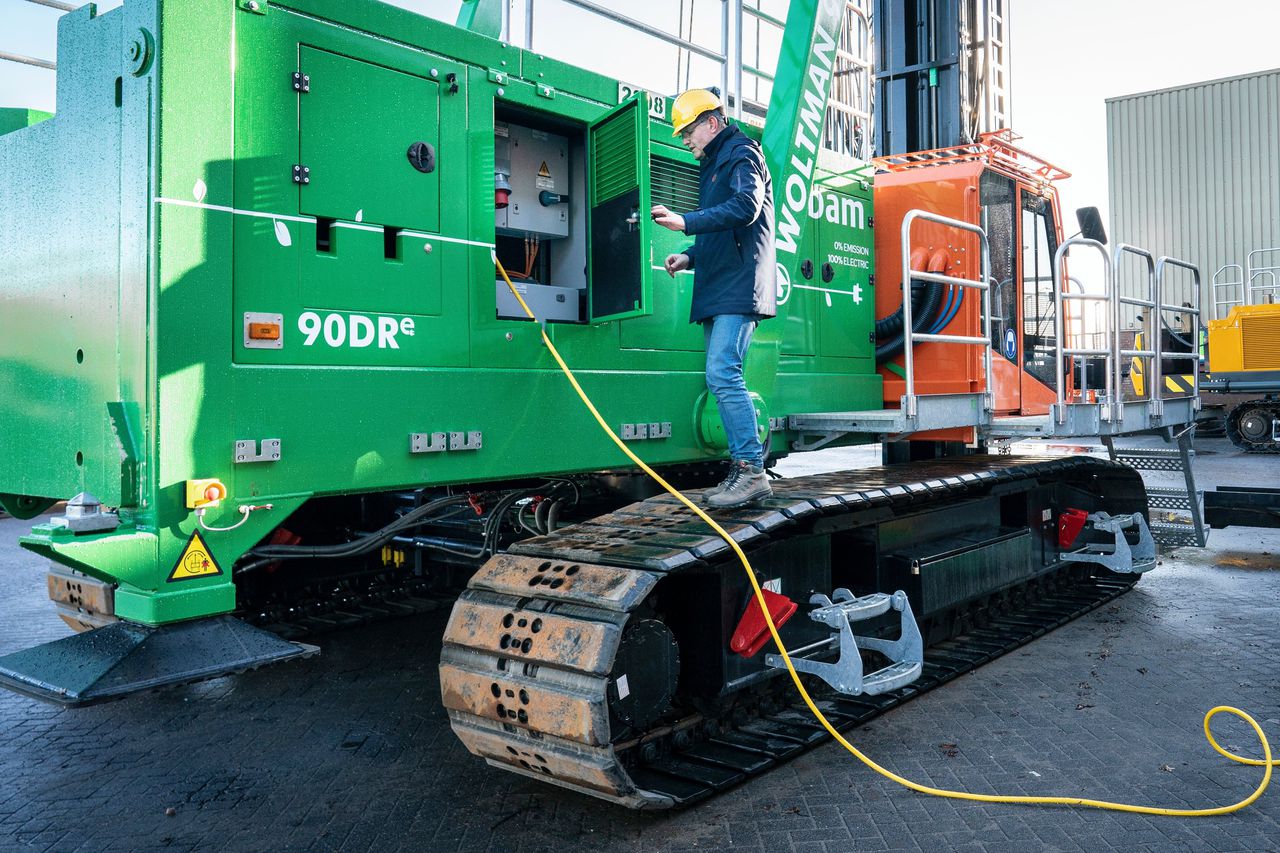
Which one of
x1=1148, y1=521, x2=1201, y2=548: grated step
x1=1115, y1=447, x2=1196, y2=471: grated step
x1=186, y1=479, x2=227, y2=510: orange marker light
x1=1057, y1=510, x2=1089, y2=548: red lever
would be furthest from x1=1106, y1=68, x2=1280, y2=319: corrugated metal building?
x1=186, y1=479, x2=227, y2=510: orange marker light

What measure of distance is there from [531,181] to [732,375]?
142 centimetres

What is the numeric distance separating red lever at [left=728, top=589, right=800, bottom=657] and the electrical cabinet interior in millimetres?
1713

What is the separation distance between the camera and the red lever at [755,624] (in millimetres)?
4180

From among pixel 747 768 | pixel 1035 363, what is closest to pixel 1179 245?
pixel 1035 363

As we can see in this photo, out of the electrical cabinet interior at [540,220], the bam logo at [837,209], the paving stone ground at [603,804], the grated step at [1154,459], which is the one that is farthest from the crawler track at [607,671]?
the grated step at [1154,459]

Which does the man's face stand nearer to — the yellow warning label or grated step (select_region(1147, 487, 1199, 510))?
the yellow warning label

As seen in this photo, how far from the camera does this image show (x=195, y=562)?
359 centimetres

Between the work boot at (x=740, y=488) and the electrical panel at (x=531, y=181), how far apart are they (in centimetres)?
150

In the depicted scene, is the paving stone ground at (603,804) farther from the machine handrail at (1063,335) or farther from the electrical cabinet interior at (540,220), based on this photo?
the electrical cabinet interior at (540,220)

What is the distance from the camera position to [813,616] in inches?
177

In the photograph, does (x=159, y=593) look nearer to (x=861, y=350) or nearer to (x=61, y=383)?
(x=61, y=383)

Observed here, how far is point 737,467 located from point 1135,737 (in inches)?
82.5

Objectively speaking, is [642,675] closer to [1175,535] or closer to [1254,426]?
[1175,535]

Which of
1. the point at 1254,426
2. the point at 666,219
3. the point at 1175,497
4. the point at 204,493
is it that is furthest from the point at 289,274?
the point at 1254,426
